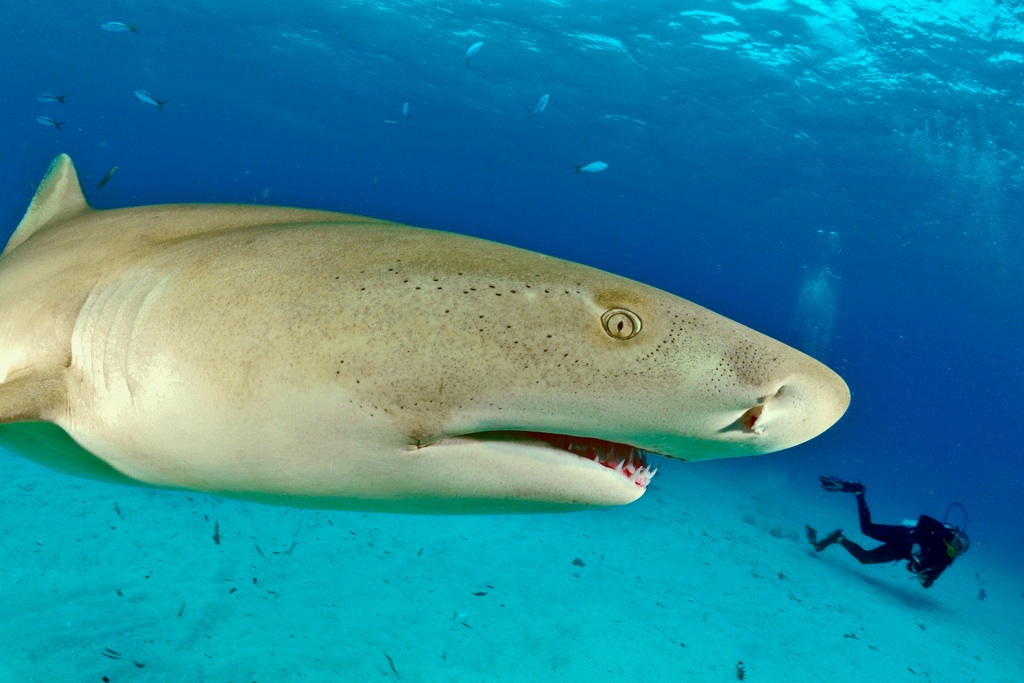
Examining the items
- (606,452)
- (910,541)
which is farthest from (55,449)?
(910,541)

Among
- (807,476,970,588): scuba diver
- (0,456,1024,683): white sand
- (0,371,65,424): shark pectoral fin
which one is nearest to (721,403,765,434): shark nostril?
(0,371,65,424): shark pectoral fin

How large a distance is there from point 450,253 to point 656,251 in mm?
92362

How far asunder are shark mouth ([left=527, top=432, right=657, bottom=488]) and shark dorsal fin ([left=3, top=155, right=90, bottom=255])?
2898 millimetres

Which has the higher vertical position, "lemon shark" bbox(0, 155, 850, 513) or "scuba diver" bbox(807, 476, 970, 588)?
"lemon shark" bbox(0, 155, 850, 513)

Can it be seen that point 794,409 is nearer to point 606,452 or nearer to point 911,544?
point 606,452

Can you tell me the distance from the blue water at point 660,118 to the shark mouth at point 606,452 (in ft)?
64.6

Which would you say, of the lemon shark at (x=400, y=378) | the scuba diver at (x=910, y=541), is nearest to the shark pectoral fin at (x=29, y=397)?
the lemon shark at (x=400, y=378)

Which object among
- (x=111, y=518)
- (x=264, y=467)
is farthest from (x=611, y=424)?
(x=111, y=518)

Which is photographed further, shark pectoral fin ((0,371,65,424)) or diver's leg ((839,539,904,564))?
diver's leg ((839,539,904,564))

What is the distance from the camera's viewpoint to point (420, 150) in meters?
61.2

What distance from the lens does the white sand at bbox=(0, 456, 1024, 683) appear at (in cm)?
476

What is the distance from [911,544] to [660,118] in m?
29.3

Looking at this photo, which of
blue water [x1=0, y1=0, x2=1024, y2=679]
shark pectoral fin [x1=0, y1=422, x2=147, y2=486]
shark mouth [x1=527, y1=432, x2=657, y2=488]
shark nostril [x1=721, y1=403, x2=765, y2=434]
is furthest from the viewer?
blue water [x1=0, y1=0, x2=1024, y2=679]

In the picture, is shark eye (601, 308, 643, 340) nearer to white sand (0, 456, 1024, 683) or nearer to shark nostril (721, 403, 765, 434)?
shark nostril (721, 403, 765, 434)
